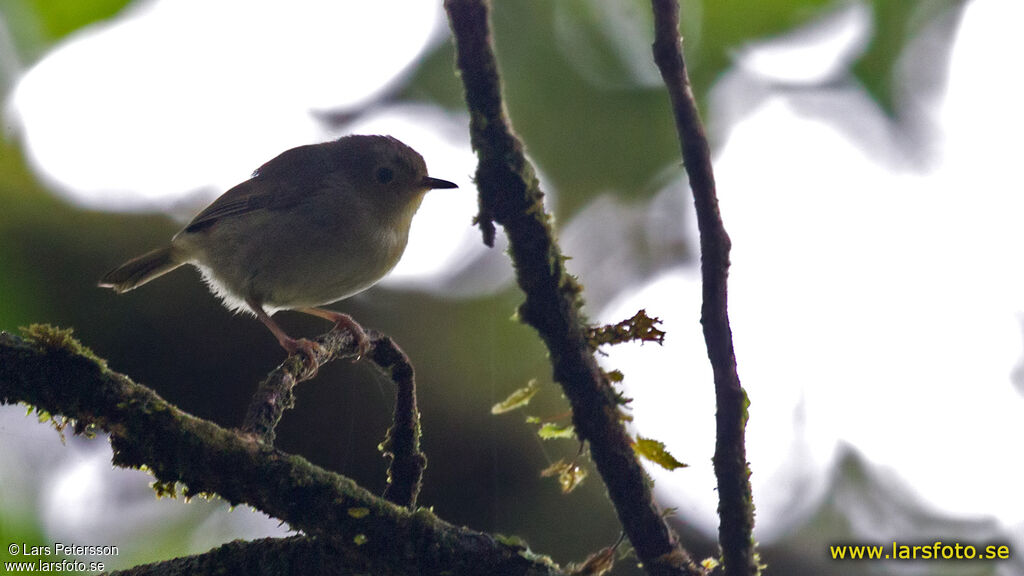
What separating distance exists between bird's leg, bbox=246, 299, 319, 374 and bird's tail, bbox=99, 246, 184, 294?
653 millimetres

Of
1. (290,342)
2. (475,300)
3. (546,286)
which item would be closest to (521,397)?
(546,286)

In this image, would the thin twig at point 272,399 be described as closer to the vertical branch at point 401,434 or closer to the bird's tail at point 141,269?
the vertical branch at point 401,434

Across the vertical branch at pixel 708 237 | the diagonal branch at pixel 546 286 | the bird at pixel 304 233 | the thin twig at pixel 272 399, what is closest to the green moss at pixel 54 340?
the thin twig at pixel 272 399

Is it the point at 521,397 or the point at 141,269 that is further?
the point at 141,269

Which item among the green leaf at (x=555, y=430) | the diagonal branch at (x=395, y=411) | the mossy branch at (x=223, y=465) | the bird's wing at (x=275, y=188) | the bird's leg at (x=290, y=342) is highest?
the bird's wing at (x=275, y=188)

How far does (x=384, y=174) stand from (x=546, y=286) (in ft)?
12.7

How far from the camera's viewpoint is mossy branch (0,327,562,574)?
1789 millimetres

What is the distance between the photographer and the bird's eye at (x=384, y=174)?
5.46 metres

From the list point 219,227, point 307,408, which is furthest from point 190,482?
point 219,227

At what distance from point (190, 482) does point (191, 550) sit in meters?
3.10

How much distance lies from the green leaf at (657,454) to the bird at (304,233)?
8.20 ft

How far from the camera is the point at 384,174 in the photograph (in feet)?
18.0

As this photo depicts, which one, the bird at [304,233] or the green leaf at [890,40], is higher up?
the green leaf at [890,40]

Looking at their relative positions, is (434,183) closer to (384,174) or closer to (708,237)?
(384,174)
